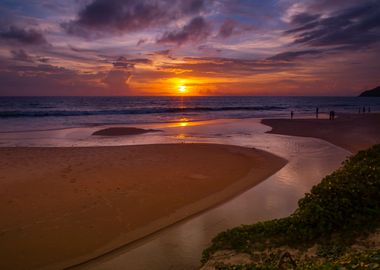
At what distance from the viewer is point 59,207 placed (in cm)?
906

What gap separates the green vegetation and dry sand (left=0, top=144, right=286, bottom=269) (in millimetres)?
3416

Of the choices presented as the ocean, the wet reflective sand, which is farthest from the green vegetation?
the ocean

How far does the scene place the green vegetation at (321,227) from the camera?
4.73 metres

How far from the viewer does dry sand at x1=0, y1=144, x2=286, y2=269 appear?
23.6 ft

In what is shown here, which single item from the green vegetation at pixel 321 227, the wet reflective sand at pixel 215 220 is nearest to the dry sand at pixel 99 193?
the wet reflective sand at pixel 215 220

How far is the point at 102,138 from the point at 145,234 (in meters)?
17.4

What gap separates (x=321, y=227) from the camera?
491 cm

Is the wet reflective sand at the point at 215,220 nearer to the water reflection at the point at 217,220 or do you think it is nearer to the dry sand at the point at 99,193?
the water reflection at the point at 217,220

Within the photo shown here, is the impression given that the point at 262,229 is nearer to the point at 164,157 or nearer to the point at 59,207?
the point at 59,207


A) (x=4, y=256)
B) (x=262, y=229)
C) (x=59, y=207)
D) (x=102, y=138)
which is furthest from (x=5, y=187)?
(x=102, y=138)

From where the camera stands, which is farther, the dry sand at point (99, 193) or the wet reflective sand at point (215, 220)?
the dry sand at point (99, 193)

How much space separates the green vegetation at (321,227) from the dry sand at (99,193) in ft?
11.2

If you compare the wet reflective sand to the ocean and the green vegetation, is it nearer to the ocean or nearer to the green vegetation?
the green vegetation

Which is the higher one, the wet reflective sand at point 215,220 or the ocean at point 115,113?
the ocean at point 115,113
